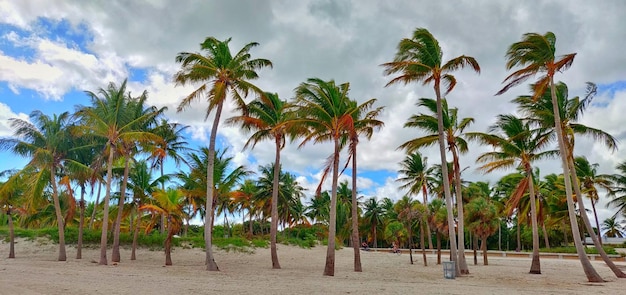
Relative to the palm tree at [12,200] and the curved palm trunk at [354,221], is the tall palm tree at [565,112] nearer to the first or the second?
the curved palm trunk at [354,221]

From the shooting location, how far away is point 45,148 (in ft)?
75.5

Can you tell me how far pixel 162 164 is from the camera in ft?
113

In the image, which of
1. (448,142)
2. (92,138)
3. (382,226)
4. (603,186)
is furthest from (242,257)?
(382,226)

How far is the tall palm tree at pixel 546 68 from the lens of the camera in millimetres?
16984

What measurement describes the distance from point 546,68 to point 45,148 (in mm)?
26003

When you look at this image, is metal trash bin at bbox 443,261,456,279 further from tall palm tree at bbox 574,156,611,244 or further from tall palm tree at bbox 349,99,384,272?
tall palm tree at bbox 574,156,611,244

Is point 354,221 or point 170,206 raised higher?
point 170,206

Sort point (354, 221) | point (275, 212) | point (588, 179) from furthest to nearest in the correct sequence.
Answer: point (588, 179) → point (275, 212) → point (354, 221)

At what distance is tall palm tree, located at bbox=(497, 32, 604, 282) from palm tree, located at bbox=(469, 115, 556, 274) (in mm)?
3234

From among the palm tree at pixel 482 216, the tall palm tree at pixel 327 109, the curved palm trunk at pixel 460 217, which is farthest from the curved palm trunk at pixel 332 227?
the palm tree at pixel 482 216

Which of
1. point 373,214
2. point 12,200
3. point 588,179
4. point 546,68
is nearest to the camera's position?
point 546,68

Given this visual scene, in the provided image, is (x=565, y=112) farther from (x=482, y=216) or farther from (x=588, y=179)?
(x=588, y=179)

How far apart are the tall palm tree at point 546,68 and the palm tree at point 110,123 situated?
59.7 feet

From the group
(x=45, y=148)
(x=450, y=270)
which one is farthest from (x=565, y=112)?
(x=45, y=148)
